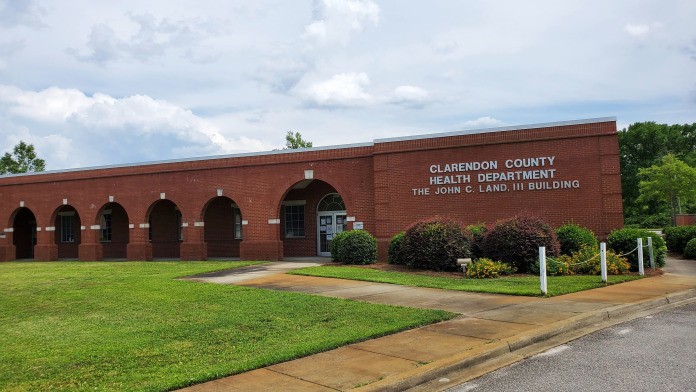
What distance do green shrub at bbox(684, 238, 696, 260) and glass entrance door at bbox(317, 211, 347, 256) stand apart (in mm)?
14746

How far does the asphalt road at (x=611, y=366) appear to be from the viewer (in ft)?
19.9

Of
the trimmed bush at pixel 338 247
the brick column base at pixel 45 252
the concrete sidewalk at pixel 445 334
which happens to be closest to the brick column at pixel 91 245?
the brick column base at pixel 45 252

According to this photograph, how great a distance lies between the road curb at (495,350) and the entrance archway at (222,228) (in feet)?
72.5

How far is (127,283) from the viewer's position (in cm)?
1600

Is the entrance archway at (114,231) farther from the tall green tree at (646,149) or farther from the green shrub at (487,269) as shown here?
the tall green tree at (646,149)

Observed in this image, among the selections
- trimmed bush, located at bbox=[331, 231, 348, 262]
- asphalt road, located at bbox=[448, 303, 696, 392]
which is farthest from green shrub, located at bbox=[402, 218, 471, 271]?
asphalt road, located at bbox=[448, 303, 696, 392]

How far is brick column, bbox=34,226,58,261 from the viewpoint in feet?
107

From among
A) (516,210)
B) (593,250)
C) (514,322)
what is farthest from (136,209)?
(514,322)

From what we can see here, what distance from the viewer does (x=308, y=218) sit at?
2828 cm

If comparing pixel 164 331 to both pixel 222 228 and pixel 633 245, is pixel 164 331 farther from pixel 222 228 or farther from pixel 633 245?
pixel 222 228

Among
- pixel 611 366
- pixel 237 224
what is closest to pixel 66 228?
pixel 237 224

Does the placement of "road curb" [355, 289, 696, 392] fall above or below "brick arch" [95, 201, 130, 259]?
below

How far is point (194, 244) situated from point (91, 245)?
723 centimetres

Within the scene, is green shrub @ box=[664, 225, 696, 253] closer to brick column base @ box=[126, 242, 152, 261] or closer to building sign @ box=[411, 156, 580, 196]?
building sign @ box=[411, 156, 580, 196]
